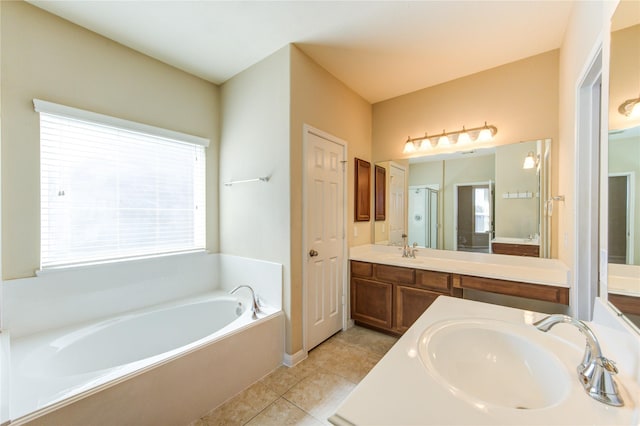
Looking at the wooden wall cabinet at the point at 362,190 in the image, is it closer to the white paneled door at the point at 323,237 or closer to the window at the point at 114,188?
the white paneled door at the point at 323,237

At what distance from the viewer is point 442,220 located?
9.10 feet

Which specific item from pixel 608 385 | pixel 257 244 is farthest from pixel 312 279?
pixel 608 385

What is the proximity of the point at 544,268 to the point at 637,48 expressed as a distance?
1974mm

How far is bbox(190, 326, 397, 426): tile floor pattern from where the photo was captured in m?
1.65

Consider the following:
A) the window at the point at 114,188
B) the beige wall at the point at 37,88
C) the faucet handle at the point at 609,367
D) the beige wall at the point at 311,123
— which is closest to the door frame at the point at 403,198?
the beige wall at the point at 311,123

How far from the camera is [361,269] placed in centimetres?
279

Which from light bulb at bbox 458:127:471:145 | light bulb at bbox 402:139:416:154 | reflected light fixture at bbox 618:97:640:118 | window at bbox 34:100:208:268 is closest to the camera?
reflected light fixture at bbox 618:97:640:118

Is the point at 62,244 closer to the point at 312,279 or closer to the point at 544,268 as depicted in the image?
the point at 312,279

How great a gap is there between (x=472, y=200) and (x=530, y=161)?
57 centimetres

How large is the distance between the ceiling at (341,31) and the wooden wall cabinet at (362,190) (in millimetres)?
1012

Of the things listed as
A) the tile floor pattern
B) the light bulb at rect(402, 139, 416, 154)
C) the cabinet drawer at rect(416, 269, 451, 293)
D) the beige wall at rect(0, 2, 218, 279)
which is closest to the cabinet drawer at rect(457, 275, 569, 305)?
the cabinet drawer at rect(416, 269, 451, 293)

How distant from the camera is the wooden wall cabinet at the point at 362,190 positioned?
300 cm

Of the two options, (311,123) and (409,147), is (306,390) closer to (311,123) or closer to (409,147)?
(311,123)

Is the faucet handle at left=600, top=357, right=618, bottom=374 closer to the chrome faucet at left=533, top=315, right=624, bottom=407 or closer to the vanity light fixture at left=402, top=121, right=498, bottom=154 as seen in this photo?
the chrome faucet at left=533, top=315, right=624, bottom=407
